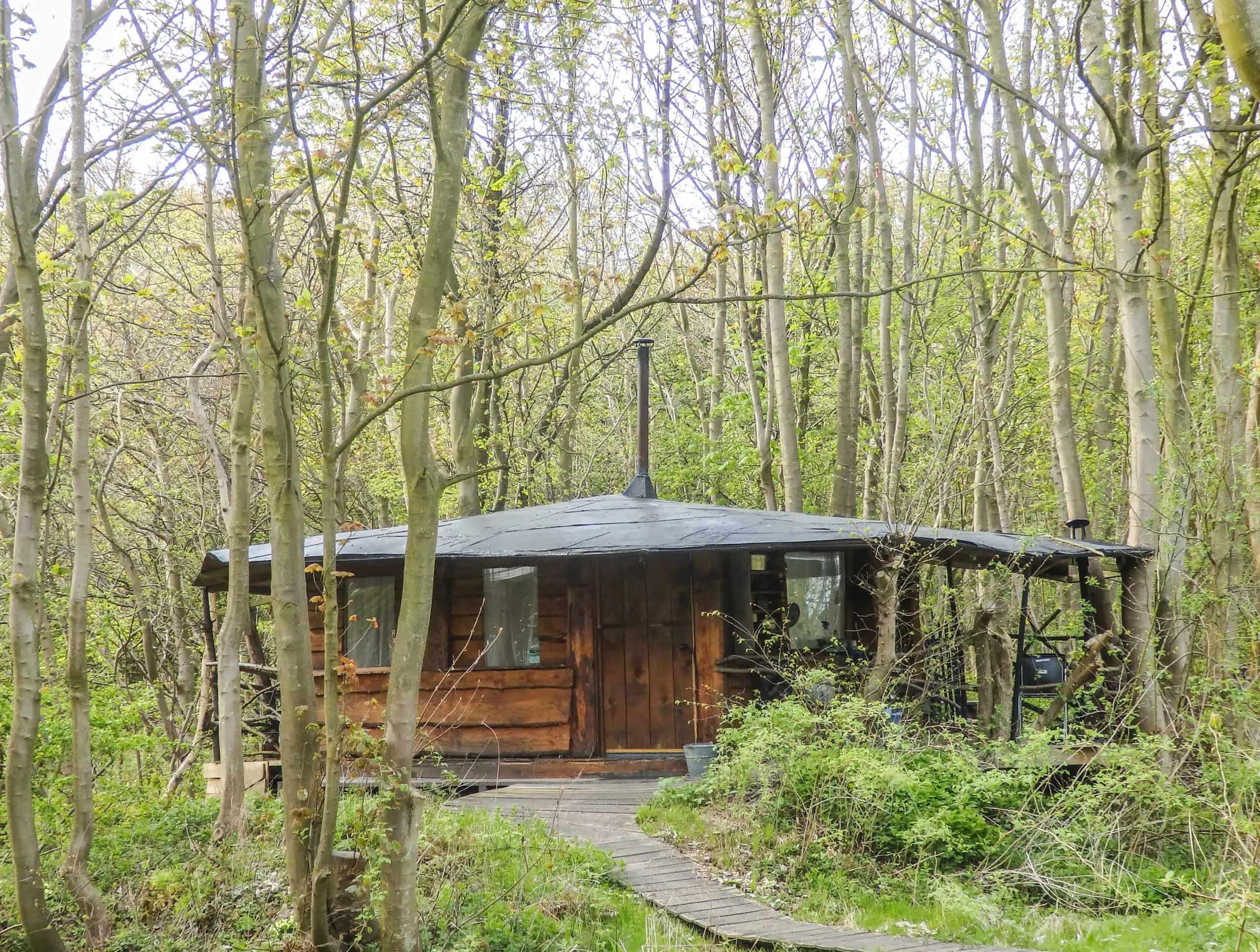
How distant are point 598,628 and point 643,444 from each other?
91.3 inches

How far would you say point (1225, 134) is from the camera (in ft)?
27.5

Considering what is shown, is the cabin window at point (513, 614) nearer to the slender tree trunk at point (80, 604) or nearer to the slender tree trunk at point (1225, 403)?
the slender tree trunk at point (80, 604)

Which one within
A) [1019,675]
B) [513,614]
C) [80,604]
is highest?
[80,604]

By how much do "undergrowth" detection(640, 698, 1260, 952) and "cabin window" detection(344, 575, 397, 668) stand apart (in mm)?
3687

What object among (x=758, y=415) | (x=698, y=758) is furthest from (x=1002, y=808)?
(x=758, y=415)

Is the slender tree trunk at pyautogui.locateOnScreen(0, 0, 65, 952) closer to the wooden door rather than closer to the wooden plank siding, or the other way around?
the wooden plank siding

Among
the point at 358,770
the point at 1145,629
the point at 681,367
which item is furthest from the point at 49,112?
the point at 681,367

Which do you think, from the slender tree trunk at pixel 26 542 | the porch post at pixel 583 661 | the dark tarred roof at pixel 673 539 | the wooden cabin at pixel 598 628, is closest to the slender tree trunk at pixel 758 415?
the dark tarred roof at pixel 673 539

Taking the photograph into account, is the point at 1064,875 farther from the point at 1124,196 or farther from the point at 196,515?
the point at 196,515

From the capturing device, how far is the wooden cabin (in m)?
9.42

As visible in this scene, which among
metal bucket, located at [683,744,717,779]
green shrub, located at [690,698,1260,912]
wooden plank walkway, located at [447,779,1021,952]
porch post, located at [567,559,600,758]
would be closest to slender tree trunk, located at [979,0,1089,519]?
green shrub, located at [690,698,1260,912]

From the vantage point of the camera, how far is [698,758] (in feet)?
27.5

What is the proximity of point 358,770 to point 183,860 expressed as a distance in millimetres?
2441

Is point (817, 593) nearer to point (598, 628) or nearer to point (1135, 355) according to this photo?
point (598, 628)
